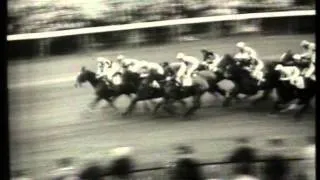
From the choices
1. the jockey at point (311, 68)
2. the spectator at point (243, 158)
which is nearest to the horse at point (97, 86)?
the spectator at point (243, 158)

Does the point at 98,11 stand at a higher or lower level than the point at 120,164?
higher

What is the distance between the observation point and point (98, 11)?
2.99 ft

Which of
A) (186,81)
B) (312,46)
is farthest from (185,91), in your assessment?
(312,46)

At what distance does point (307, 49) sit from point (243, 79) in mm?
117

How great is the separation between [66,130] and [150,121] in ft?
0.43

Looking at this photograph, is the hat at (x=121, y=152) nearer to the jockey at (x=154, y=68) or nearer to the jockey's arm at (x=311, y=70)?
the jockey at (x=154, y=68)

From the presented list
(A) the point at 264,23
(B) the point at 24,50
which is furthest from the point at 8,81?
(A) the point at 264,23

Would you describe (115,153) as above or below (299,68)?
below

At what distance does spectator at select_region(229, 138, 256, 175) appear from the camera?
932mm

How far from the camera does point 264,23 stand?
951mm

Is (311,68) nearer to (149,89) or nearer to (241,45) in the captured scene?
(241,45)

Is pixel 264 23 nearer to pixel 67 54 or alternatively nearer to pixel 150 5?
pixel 150 5

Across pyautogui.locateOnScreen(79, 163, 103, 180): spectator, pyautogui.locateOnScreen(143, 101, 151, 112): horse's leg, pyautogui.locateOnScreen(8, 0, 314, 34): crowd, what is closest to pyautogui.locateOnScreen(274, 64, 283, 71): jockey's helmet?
pyautogui.locateOnScreen(8, 0, 314, 34): crowd

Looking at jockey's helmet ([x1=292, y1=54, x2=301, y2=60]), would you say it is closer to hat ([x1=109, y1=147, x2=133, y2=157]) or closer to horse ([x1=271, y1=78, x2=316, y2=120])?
horse ([x1=271, y1=78, x2=316, y2=120])
